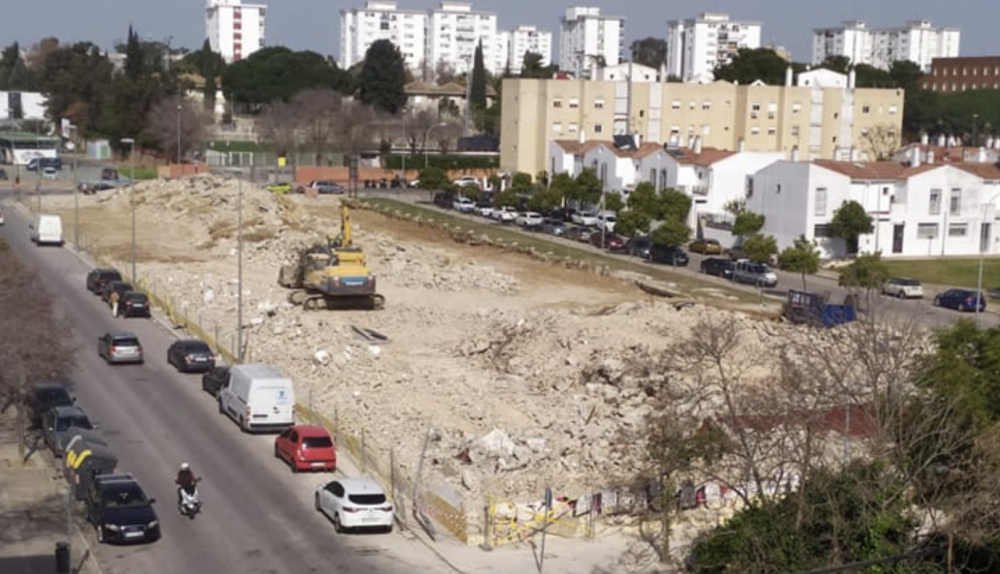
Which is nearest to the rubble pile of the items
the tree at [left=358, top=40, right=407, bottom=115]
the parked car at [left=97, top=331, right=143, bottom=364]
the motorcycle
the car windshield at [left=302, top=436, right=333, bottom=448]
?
the car windshield at [left=302, top=436, right=333, bottom=448]

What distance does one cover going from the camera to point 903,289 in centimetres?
6066

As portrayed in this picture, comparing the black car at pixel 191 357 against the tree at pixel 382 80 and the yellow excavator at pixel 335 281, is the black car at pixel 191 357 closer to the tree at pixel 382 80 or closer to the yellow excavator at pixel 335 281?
the yellow excavator at pixel 335 281

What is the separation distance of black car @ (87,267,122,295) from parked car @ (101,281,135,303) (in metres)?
0.52

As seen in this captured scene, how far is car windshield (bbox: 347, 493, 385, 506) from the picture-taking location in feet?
92.3

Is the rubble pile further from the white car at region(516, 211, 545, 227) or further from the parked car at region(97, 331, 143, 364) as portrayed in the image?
the white car at region(516, 211, 545, 227)

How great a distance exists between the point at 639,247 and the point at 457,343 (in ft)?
88.8

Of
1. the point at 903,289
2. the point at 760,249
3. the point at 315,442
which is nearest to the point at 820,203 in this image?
the point at 760,249

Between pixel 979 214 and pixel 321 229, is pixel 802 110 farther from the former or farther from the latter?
pixel 321 229

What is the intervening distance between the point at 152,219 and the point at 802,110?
51.8 m

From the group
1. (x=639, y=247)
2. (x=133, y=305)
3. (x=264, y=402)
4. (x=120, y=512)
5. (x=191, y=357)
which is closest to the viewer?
(x=120, y=512)

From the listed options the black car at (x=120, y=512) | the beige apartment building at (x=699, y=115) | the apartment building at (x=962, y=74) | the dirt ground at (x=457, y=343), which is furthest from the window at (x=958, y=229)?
the apartment building at (x=962, y=74)

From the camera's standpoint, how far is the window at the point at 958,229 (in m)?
74.7

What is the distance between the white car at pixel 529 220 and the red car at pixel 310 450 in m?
54.9

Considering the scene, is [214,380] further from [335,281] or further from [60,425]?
[335,281]
